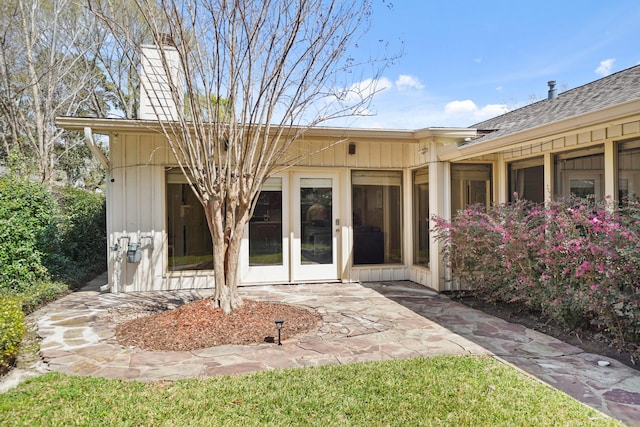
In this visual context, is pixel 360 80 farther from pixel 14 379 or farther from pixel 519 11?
pixel 519 11

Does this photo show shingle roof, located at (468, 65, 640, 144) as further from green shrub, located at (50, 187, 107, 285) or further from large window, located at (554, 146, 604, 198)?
green shrub, located at (50, 187, 107, 285)

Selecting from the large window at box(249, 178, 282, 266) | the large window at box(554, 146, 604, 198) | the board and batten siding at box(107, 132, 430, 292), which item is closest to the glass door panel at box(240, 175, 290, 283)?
the large window at box(249, 178, 282, 266)

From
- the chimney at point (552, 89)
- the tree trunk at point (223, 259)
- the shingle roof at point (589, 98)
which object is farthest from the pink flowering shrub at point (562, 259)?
the chimney at point (552, 89)

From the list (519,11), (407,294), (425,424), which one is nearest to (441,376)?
(425,424)

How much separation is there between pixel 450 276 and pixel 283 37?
4.38m

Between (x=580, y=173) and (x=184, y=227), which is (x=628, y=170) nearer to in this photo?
(x=580, y=173)

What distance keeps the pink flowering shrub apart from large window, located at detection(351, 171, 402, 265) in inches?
66.5

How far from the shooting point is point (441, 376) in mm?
3000

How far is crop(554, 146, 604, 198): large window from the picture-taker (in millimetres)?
4609

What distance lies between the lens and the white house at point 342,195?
5.71 metres

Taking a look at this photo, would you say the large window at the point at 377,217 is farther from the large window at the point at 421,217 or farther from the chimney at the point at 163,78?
the chimney at the point at 163,78

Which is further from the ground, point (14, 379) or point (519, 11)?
point (519, 11)

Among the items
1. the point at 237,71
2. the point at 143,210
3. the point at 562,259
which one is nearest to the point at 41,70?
the point at 143,210

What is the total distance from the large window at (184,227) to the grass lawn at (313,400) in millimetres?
3713
